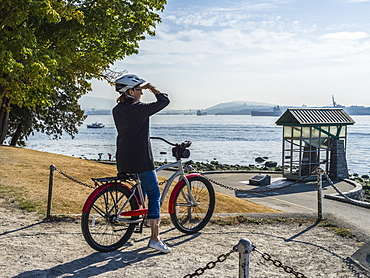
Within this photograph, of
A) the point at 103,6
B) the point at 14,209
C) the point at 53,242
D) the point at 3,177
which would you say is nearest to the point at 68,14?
the point at 103,6

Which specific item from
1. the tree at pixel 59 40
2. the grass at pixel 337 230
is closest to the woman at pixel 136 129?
the grass at pixel 337 230

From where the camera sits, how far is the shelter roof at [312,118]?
2375 centimetres

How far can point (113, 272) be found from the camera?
203 inches

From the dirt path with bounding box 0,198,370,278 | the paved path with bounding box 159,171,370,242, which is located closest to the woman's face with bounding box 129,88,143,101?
the dirt path with bounding box 0,198,370,278

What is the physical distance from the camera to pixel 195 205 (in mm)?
6867

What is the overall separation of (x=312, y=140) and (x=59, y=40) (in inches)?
523

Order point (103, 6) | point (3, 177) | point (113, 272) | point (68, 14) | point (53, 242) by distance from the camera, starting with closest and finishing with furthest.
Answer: point (113, 272), point (53, 242), point (3, 177), point (68, 14), point (103, 6)

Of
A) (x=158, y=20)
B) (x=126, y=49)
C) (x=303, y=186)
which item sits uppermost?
(x=158, y=20)

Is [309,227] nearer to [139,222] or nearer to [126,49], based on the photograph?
[139,222]

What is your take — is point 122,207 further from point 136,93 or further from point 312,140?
point 312,140

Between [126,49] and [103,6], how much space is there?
3755mm

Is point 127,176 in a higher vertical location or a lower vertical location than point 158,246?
higher

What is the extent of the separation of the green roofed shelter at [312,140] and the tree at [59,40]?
8.50 m

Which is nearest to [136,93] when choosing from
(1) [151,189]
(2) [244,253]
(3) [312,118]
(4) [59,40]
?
(1) [151,189]
